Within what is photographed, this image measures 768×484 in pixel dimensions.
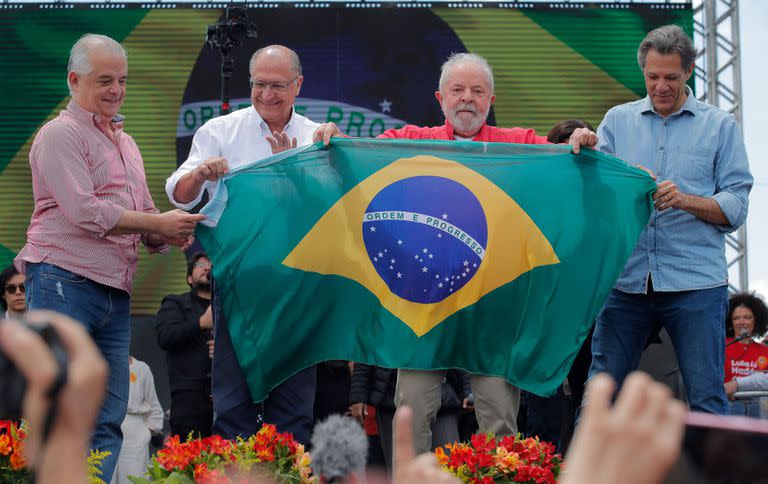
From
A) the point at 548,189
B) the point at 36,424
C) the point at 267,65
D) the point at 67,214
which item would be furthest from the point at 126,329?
the point at 36,424

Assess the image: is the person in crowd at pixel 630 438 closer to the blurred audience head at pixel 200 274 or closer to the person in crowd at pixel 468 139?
the person in crowd at pixel 468 139

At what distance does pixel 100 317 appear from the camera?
4289 mm

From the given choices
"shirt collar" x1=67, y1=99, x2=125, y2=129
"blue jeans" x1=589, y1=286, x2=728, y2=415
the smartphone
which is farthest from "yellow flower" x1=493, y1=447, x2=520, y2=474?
the smartphone

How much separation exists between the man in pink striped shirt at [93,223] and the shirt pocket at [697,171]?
208 centimetres

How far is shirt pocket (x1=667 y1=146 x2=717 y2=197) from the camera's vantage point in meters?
4.64

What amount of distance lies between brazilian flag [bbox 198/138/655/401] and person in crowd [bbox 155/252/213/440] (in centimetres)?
246

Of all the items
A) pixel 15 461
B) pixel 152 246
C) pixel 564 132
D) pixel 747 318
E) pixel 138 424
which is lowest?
pixel 138 424

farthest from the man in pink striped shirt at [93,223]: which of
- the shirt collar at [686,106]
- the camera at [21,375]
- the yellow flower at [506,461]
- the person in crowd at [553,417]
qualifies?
the camera at [21,375]

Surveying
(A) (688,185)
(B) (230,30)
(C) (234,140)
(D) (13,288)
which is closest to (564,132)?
(A) (688,185)

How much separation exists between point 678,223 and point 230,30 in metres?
5.67

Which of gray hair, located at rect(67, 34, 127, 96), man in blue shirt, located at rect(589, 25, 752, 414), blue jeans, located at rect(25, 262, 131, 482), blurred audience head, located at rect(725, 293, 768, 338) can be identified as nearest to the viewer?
blue jeans, located at rect(25, 262, 131, 482)

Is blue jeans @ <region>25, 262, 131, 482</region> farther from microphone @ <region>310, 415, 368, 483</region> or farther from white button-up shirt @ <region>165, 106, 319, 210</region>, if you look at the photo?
microphone @ <region>310, 415, 368, 483</region>

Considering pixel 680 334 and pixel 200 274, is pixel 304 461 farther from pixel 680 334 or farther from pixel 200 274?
pixel 200 274

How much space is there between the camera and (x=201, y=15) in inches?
433
